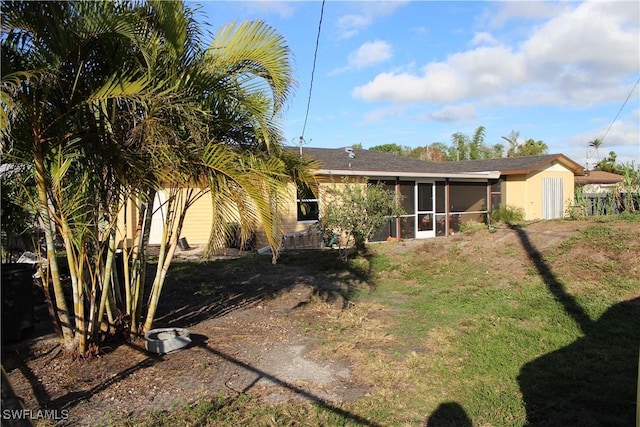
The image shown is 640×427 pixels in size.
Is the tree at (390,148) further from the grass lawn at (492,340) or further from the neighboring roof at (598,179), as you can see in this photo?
the grass lawn at (492,340)

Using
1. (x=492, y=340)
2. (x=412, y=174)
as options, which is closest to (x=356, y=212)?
(x=492, y=340)

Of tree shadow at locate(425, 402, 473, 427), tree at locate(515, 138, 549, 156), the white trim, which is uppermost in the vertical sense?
tree at locate(515, 138, 549, 156)

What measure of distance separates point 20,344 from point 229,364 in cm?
243

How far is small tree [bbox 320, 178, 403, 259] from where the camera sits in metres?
11.4

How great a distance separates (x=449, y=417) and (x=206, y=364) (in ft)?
8.38

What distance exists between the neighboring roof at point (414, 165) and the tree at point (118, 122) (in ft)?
29.8

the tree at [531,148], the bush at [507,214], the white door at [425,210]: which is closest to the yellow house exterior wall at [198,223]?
the white door at [425,210]

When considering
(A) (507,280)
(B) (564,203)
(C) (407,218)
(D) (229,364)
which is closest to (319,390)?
(D) (229,364)

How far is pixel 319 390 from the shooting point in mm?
4555

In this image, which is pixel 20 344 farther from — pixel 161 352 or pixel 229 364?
pixel 229 364

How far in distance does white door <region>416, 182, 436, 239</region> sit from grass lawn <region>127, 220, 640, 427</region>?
714 centimetres

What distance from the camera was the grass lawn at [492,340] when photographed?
405cm

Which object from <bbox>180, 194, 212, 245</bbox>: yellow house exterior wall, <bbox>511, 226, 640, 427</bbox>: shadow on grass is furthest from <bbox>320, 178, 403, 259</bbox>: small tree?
<bbox>180, 194, 212, 245</bbox>: yellow house exterior wall

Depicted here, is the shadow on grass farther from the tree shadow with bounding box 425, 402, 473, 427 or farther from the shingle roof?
the shingle roof
